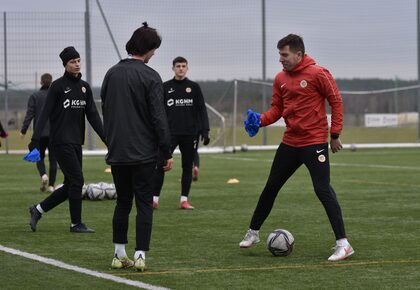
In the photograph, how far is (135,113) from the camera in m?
8.12

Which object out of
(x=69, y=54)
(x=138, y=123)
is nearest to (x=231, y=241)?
(x=138, y=123)

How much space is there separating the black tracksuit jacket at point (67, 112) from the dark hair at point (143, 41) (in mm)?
3064

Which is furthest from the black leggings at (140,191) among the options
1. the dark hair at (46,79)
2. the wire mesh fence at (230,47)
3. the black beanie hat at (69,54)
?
the wire mesh fence at (230,47)

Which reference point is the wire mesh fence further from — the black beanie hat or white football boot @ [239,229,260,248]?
white football boot @ [239,229,260,248]

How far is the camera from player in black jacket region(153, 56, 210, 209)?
1401 cm

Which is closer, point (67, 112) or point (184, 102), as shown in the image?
point (67, 112)

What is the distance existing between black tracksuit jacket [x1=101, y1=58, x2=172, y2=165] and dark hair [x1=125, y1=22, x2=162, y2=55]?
0.35 feet

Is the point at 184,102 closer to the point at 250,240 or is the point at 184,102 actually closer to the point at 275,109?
Result: the point at 275,109

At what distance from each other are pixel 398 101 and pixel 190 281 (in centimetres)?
3308

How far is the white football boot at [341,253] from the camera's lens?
8742mm

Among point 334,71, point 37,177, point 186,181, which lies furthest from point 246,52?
point 186,181

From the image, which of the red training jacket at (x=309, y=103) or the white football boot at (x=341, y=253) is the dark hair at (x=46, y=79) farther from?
the white football boot at (x=341, y=253)

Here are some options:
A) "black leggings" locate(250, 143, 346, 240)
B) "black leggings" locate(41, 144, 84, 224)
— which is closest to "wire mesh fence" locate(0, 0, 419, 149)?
"black leggings" locate(41, 144, 84, 224)

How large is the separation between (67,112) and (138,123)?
10.7 ft
